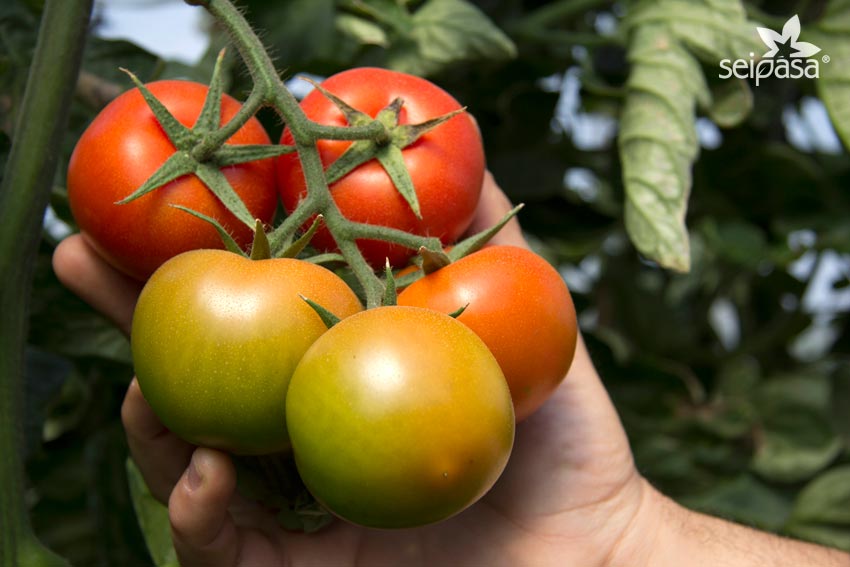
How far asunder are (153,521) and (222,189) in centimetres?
41

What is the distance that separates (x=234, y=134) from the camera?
0.73 m

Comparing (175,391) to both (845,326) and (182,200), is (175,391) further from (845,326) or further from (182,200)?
(845,326)

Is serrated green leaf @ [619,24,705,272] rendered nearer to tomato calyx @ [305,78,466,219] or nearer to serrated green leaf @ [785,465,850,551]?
tomato calyx @ [305,78,466,219]

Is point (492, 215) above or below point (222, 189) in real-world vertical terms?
below

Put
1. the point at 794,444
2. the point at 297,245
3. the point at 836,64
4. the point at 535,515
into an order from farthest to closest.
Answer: the point at 794,444 < the point at 836,64 < the point at 535,515 < the point at 297,245

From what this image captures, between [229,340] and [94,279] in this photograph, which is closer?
[229,340]

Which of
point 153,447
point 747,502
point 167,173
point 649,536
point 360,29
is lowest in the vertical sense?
point 747,502

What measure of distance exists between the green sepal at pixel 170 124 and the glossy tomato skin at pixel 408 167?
0.31 ft

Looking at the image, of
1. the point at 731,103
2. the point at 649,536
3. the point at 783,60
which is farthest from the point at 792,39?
the point at 649,536

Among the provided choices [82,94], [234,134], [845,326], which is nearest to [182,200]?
[234,134]

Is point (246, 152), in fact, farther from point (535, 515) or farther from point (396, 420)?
point (535, 515)

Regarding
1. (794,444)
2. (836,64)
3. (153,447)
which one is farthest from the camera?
(794,444)

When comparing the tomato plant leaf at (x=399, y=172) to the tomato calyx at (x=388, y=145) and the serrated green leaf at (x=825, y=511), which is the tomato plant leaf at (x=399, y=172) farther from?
the serrated green leaf at (x=825, y=511)

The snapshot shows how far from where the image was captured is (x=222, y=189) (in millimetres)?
696
